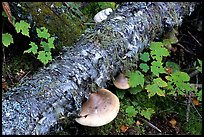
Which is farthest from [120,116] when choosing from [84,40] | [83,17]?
[83,17]

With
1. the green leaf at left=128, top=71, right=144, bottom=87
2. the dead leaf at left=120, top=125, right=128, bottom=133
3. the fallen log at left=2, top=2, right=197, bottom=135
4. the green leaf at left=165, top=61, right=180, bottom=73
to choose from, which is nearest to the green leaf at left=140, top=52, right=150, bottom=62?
the fallen log at left=2, top=2, right=197, bottom=135

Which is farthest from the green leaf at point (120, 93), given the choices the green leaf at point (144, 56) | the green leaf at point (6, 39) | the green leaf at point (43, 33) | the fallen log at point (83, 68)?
the green leaf at point (6, 39)

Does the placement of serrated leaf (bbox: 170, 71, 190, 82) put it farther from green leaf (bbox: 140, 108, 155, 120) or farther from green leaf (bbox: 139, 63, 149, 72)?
green leaf (bbox: 140, 108, 155, 120)

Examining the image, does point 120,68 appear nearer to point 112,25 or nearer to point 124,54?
point 124,54

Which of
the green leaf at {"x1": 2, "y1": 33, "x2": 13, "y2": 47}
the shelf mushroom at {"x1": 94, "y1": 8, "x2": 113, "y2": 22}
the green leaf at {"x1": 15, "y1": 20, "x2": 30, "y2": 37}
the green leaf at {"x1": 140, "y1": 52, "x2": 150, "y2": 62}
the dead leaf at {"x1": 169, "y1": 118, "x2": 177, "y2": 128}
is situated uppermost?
the green leaf at {"x1": 15, "y1": 20, "x2": 30, "y2": 37}

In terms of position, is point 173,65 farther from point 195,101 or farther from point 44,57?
point 44,57

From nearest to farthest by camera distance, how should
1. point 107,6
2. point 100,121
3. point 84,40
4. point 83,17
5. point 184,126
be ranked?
1. point 100,121
2. point 84,40
3. point 184,126
4. point 83,17
5. point 107,6
